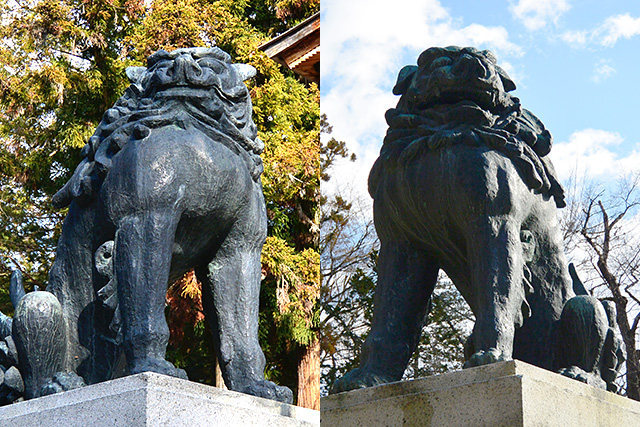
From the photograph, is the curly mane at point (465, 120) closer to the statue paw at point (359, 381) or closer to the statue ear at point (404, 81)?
the statue ear at point (404, 81)

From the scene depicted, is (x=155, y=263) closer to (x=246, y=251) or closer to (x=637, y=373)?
(x=246, y=251)

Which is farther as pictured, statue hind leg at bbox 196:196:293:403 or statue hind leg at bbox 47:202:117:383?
statue hind leg at bbox 47:202:117:383

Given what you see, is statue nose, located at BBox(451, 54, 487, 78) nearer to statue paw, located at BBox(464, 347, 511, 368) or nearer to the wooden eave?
statue paw, located at BBox(464, 347, 511, 368)

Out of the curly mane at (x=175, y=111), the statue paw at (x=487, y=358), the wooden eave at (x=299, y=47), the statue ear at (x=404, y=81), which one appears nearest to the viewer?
the statue paw at (x=487, y=358)

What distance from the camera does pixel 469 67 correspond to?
11.4ft

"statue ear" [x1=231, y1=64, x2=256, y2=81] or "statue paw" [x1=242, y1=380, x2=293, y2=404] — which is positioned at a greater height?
"statue ear" [x1=231, y1=64, x2=256, y2=81]

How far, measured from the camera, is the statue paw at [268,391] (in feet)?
10.1

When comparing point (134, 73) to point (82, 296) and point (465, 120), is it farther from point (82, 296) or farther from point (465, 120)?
point (465, 120)

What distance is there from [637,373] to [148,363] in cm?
572

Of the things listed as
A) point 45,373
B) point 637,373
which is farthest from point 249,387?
point 637,373

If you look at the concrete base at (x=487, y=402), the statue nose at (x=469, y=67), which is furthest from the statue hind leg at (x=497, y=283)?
the statue nose at (x=469, y=67)

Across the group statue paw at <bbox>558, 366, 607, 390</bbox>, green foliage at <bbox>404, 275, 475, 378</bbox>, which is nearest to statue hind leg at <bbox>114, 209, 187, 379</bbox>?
statue paw at <bbox>558, 366, 607, 390</bbox>

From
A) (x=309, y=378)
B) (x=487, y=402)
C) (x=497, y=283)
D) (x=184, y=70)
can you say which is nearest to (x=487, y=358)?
(x=487, y=402)

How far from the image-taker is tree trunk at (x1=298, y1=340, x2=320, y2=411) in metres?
11.6
